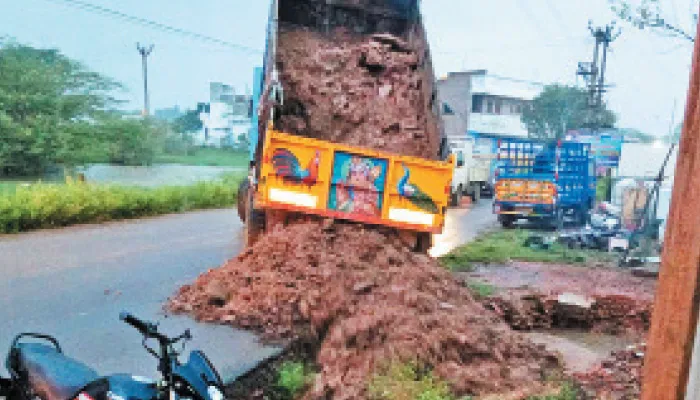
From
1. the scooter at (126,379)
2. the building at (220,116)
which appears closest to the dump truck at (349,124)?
the scooter at (126,379)

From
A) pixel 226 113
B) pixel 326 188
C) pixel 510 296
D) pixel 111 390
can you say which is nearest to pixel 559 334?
pixel 510 296

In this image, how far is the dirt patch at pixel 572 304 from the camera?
6605 mm

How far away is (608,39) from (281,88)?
3237cm

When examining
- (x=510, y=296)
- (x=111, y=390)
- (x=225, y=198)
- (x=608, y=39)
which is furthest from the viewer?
(x=608, y=39)

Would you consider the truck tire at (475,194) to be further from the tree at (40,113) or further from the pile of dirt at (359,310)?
the pile of dirt at (359,310)

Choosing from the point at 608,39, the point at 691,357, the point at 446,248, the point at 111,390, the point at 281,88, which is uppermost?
the point at 608,39

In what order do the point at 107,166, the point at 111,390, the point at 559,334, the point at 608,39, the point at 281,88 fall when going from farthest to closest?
the point at 608,39 < the point at 107,166 < the point at 559,334 < the point at 281,88 < the point at 111,390

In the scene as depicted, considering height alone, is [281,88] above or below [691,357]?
above

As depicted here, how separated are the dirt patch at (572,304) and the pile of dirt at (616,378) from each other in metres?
1.38

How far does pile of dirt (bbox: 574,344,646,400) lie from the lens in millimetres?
4047

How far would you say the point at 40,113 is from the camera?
60.3ft

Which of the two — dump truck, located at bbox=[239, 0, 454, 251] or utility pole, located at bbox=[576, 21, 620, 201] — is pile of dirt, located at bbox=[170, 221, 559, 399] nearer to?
dump truck, located at bbox=[239, 0, 454, 251]

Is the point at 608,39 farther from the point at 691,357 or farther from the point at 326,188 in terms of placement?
the point at 691,357

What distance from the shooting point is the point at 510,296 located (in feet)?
23.0
